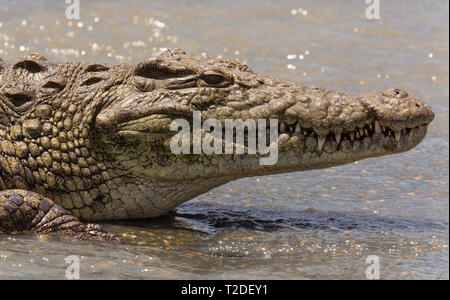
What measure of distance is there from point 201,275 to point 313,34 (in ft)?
25.5

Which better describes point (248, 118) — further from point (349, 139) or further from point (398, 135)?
point (398, 135)

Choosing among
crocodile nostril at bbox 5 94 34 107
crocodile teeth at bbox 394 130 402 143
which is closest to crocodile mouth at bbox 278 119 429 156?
crocodile teeth at bbox 394 130 402 143

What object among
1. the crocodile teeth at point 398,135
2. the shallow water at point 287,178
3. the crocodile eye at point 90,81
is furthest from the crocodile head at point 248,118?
the shallow water at point 287,178

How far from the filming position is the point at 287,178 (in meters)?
6.59

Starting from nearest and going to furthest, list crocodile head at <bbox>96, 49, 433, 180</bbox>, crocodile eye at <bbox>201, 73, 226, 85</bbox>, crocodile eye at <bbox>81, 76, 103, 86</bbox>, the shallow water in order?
1. the shallow water
2. crocodile head at <bbox>96, 49, 433, 180</bbox>
3. crocodile eye at <bbox>201, 73, 226, 85</bbox>
4. crocodile eye at <bbox>81, 76, 103, 86</bbox>

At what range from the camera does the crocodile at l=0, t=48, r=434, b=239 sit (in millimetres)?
4832

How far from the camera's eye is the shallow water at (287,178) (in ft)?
14.1

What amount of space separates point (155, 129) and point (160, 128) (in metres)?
0.03

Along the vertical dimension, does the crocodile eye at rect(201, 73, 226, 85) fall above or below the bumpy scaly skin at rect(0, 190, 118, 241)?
above

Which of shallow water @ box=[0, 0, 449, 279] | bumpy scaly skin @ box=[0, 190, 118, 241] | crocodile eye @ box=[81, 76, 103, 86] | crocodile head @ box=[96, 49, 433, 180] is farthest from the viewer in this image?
crocodile eye @ box=[81, 76, 103, 86]

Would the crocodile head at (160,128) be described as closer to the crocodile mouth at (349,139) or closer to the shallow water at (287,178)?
the crocodile mouth at (349,139)

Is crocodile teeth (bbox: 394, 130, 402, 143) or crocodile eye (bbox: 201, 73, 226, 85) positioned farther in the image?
crocodile eye (bbox: 201, 73, 226, 85)

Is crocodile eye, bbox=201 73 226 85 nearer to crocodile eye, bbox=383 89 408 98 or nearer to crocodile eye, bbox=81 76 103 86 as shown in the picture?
crocodile eye, bbox=81 76 103 86

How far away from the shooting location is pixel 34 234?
459 centimetres
